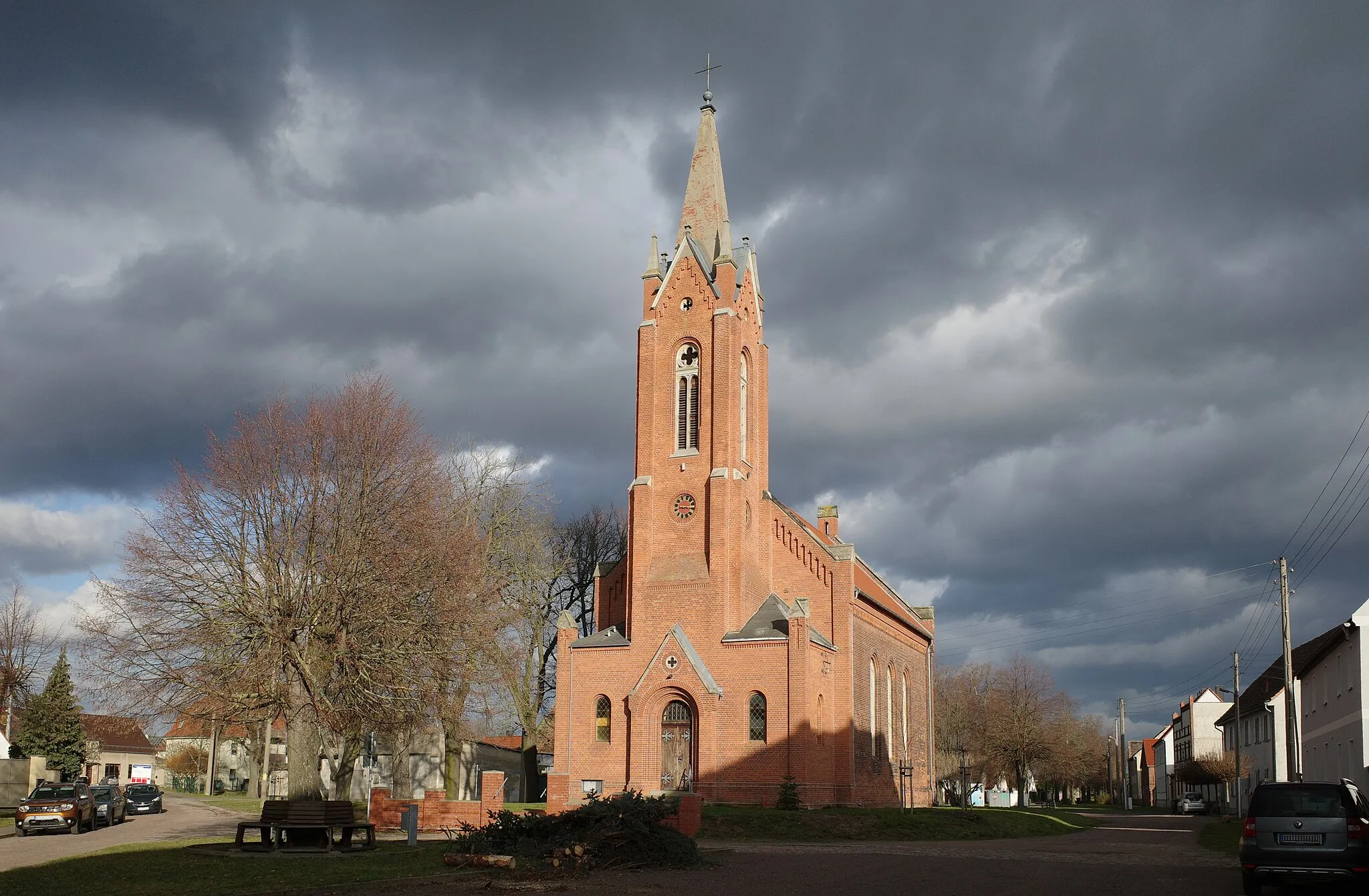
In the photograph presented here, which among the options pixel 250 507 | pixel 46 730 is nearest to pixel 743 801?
pixel 250 507

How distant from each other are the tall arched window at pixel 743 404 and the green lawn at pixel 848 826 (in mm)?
13867

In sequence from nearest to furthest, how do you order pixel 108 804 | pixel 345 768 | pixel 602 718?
1. pixel 108 804
2. pixel 345 768
3. pixel 602 718

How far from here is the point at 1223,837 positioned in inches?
1302

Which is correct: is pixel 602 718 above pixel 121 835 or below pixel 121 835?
above

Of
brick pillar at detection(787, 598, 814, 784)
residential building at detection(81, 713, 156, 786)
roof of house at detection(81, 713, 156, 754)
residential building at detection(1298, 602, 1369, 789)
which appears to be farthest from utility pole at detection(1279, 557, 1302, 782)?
residential building at detection(81, 713, 156, 786)

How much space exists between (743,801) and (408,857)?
62.4 ft

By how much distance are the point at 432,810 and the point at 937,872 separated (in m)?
13.1

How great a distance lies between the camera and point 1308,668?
44438 mm

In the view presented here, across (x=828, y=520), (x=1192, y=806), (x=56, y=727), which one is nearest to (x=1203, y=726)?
(x=1192, y=806)

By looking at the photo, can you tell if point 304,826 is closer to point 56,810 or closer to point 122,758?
point 56,810

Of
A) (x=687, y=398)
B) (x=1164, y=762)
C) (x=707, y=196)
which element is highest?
(x=707, y=196)

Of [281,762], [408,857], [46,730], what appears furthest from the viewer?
[281,762]

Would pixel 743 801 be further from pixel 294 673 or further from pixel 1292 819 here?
pixel 1292 819

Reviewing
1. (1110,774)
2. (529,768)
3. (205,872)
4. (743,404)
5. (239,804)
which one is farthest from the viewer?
(1110,774)
